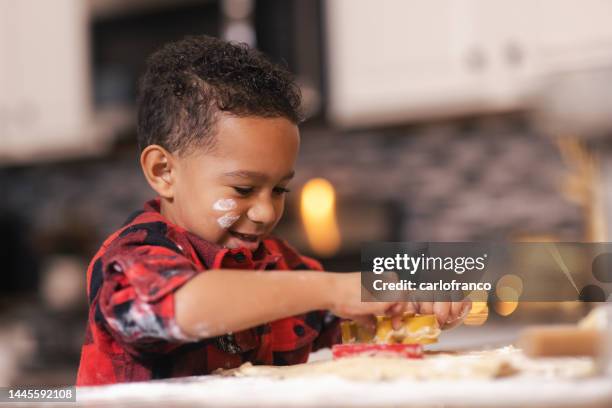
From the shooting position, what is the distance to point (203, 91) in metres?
0.88

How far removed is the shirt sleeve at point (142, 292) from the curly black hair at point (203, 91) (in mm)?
178

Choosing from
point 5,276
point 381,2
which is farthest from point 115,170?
point 381,2

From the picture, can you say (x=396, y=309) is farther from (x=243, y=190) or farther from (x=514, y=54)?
(x=514, y=54)

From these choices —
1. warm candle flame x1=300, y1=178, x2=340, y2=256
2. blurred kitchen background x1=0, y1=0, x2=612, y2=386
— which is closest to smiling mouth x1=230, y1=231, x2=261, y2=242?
blurred kitchen background x1=0, y1=0, x2=612, y2=386

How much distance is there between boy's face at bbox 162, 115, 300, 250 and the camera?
2.65ft

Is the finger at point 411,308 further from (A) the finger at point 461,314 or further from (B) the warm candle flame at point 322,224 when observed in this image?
(B) the warm candle flame at point 322,224

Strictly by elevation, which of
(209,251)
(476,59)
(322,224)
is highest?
(476,59)

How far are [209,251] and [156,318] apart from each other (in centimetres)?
19

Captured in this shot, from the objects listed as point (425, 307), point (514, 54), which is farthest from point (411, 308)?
point (514, 54)

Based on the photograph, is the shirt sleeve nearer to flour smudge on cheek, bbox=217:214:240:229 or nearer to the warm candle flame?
flour smudge on cheek, bbox=217:214:240:229

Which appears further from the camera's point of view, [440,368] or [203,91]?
[203,91]

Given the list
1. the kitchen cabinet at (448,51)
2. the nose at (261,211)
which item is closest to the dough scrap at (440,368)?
the nose at (261,211)

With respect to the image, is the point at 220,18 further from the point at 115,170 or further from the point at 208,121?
the point at 208,121

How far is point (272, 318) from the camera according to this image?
64 cm
